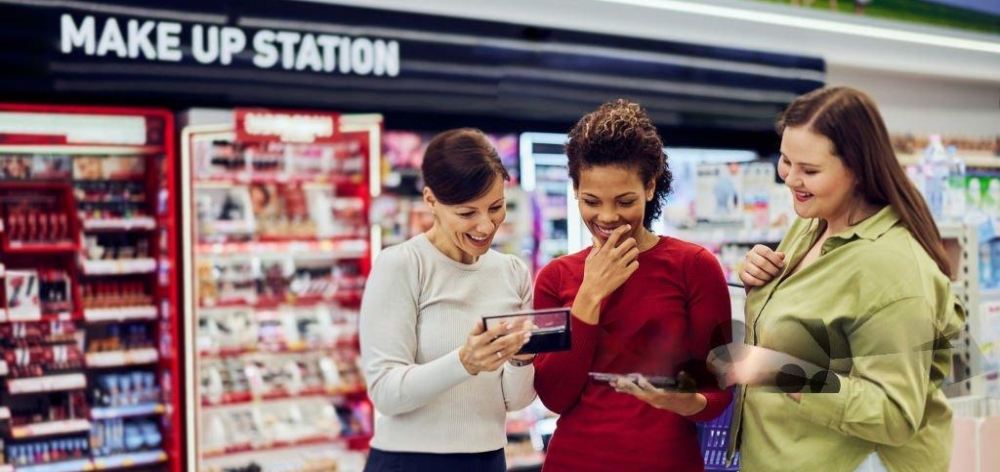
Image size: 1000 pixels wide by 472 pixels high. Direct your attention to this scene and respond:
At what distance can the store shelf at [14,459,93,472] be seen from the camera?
479cm

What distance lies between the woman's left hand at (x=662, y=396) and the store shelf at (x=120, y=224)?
3599 millimetres

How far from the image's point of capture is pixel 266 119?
4980mm

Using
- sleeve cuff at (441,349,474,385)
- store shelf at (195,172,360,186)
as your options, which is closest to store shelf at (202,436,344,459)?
store shelf at (195,172,360,186)

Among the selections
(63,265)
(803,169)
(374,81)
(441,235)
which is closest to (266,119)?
(374,81)

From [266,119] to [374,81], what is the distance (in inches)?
26.4

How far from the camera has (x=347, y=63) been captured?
5285 mm

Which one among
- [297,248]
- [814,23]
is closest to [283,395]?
[297,248]

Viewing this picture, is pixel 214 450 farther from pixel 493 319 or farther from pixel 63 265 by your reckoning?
pixel 493 319

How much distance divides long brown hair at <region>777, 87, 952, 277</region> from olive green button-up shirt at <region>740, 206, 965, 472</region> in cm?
3

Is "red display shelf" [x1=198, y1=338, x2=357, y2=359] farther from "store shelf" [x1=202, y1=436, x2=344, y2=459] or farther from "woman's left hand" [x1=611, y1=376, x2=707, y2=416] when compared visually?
"woman's left hand" [x1=611, y1=376, x2=707, y2=416]

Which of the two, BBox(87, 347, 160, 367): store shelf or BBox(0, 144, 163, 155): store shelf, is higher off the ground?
BBox(0, 144, 163, 155): store shelf

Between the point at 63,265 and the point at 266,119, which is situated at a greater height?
the point at 266,119

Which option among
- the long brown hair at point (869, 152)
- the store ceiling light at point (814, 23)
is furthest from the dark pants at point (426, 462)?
the store ceiling light at point (814, 23)

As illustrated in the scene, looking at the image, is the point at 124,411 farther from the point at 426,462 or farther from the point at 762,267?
the point at 762,267
